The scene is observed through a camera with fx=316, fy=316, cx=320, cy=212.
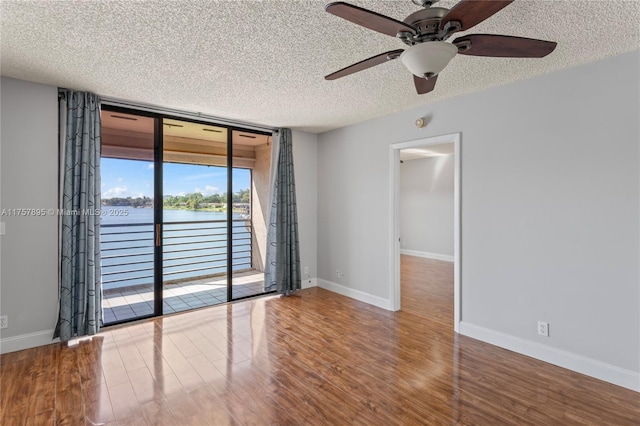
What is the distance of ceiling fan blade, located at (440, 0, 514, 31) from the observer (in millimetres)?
1271

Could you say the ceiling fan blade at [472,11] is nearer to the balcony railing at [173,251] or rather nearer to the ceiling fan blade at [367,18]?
the ceiling fan blade at [367,18]

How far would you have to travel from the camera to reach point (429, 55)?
1559 mm

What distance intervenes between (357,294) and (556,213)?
2.68 meters

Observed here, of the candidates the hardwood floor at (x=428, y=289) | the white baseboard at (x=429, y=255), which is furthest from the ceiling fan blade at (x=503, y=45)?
the white baseboard at (x=429, y=255)

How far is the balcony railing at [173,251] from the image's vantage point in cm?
447

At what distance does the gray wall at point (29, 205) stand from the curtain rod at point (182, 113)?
53 cm

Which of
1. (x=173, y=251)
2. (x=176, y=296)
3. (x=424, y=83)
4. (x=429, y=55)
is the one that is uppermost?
Result: (x=424, y=83)

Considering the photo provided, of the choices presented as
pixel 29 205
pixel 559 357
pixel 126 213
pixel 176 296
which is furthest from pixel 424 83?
pixel 176 296

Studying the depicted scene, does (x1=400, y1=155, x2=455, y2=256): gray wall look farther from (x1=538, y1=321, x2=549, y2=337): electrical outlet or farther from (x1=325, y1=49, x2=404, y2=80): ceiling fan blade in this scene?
(x1=325, y1=49, x2=404, y2=80): ceiling fan blade

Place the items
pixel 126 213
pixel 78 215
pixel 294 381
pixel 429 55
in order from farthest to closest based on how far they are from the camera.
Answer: pixel 126 213 < pixel 78 215 < pixel 294 381 < pixel 429 55

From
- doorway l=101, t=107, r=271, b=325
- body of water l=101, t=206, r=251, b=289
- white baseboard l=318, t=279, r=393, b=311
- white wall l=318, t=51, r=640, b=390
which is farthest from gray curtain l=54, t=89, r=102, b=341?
white wall l=318, t=51, r=640, b=390

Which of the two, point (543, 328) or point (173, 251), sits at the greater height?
point (173, 251)

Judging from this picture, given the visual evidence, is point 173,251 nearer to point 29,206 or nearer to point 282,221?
point 282,221

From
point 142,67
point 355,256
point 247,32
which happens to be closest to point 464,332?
point 355,256
